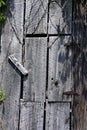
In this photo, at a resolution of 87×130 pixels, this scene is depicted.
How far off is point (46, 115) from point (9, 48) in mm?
968

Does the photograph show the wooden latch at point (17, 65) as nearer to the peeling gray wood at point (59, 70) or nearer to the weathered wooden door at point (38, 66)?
the weathered wooden door at point (38, 66)

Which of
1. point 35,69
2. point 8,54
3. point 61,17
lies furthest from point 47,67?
point 61,17

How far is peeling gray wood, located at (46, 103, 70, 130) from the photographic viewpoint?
5.77 m

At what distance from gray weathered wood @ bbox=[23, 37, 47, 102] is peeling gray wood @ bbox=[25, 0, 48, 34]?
0.13 m

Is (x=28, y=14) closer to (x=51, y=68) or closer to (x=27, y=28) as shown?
(x=27, y=28)

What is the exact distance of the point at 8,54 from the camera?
602cm

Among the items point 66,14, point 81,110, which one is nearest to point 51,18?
point 66,14

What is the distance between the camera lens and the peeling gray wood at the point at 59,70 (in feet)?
19.1

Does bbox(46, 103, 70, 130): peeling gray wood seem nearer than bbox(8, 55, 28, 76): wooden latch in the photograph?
Yes

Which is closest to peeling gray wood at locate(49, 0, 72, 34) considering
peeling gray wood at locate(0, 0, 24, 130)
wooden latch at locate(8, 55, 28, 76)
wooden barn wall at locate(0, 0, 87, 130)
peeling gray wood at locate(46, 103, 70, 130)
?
wooden barn wall at locate(0, 0, 87, 130)

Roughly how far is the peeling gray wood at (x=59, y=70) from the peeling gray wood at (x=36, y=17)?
28cm

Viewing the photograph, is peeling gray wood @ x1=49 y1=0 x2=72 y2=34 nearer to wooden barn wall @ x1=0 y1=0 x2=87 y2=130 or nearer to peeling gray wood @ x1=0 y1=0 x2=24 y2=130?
wooden barn wall @ x1=0 y1=0 x2=87 y2=130

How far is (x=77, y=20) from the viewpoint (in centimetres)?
588

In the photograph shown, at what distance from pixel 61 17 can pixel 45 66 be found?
638mm
